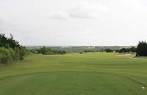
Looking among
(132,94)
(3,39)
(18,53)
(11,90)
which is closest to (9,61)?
(18,53)

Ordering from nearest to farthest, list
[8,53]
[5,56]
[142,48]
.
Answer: [5,56] → [8,53] → [142,48]

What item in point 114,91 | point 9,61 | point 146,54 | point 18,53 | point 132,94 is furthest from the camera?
point 146,54

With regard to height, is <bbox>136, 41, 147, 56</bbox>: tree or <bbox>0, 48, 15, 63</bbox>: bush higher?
<bbox>136, 41, 147, 56</bbox>: tree

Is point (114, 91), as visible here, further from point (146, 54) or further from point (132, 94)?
point (146, 54)

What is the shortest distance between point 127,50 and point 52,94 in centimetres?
11211

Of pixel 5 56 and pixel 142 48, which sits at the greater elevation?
pixel 142 48

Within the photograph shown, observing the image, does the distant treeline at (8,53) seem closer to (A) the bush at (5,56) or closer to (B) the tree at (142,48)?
(A) the bush at (5,56)

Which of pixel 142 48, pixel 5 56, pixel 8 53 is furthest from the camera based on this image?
pixel 142 48

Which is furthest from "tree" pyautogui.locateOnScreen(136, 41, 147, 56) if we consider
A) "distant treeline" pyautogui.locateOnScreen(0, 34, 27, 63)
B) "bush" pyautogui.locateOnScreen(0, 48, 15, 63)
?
"bush" pyautogui.locateOnScreen(0, 48, 15, 63)

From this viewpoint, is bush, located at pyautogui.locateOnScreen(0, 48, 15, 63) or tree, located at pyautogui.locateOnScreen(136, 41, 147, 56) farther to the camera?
tree, located at pyautogui.locateOnScreen(136, 41, 147, 56)

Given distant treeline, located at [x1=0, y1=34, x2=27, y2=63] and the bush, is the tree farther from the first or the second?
the bush

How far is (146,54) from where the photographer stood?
92.7m

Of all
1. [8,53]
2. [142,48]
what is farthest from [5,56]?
[142,48]

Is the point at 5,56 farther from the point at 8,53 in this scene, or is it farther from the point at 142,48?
the point at 142,48
